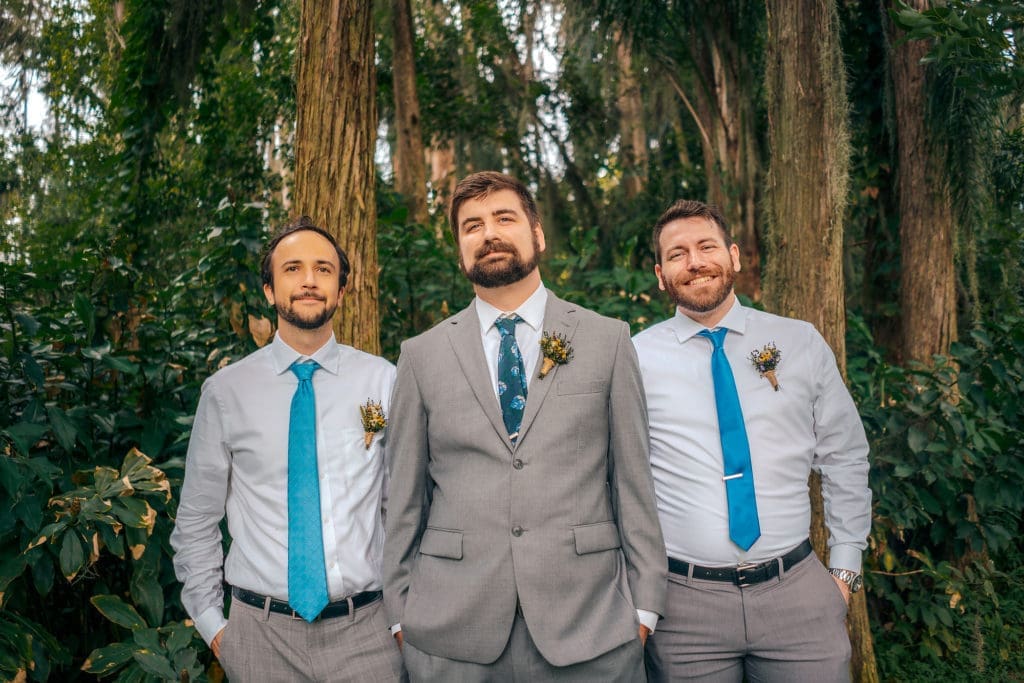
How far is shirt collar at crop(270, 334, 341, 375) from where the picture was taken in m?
2.54

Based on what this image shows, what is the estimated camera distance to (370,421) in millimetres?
2457

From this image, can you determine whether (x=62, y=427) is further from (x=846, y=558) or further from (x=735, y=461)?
(x=846, y=558)

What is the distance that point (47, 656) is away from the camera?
2.93 meters

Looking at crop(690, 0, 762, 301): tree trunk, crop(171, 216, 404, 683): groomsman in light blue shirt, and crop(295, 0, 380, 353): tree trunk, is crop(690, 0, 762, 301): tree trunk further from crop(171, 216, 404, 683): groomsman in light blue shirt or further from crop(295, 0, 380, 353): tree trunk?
crop(171, 216, 404, 683): groomsman in light blue shirt

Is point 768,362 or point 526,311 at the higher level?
point 526,311

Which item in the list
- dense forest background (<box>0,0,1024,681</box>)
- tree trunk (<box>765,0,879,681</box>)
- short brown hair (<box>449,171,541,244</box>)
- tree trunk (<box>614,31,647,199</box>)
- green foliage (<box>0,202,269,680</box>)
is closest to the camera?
short brown hair (<box>449,171,541,244</box>)

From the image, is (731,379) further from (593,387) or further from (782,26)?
(782,26)

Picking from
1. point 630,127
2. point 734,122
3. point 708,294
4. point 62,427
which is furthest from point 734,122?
point 62,427

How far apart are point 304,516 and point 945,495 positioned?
10.6ft

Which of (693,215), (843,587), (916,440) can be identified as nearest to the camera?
(843,587)

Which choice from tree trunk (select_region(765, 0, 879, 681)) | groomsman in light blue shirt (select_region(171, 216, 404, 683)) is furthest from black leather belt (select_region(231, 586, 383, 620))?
tree trunk (select_region(765, 0, 879, 681))

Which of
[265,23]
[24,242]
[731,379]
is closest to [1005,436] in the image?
[731,379]

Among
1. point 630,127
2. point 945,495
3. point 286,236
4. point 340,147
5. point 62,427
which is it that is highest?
point 630,127

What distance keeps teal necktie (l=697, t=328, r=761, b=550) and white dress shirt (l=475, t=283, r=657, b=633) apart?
64 centimetres
